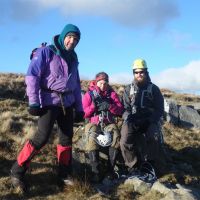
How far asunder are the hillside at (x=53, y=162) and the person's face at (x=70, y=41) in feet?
8.49

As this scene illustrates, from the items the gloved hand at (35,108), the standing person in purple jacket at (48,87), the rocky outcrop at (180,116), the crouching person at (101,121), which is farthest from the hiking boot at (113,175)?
the rocky outcrop at (180,116)

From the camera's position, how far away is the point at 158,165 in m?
10.4

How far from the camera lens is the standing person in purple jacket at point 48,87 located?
7922mm

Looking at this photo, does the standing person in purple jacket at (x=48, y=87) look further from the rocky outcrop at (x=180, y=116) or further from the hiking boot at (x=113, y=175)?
the rocky outcrop at (x=180, y=116)

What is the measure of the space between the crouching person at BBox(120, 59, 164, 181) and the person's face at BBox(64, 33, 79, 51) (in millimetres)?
2601

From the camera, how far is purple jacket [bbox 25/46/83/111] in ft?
25.8

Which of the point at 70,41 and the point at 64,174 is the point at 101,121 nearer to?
the point at 64,174

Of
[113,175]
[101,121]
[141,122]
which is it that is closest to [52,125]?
[113,175]

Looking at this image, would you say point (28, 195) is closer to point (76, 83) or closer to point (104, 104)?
point (76, 83)

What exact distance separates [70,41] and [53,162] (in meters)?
3.02

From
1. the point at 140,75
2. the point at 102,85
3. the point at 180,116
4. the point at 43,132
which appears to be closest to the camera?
the point at 43,132

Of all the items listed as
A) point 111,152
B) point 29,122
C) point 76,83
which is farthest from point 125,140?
point 29,122

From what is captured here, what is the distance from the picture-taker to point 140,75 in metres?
10.5

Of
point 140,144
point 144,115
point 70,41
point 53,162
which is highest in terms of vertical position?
point 70,41
